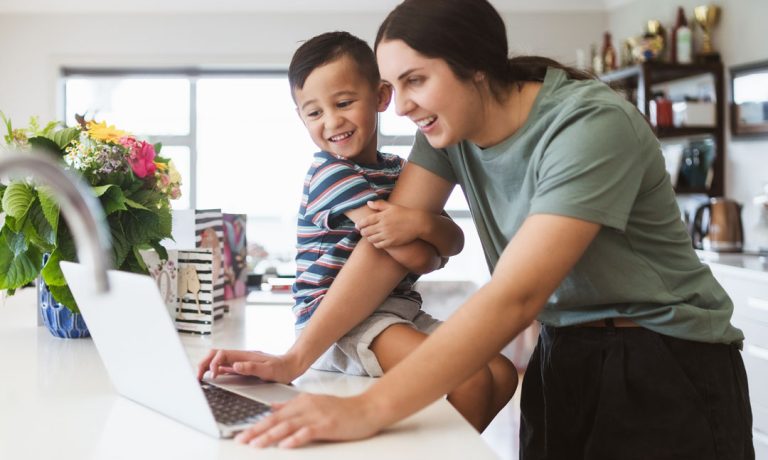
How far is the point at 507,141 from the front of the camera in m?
1.38

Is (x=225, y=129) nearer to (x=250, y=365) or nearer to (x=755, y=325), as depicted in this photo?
(x=755, y=325)

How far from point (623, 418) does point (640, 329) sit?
15 centimetres

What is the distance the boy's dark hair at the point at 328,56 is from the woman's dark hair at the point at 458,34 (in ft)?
0.93

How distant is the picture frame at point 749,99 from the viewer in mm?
4508

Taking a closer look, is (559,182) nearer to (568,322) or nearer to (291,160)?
(568,322)

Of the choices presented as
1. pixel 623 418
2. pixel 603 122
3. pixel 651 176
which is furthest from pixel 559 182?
pixel 623 418

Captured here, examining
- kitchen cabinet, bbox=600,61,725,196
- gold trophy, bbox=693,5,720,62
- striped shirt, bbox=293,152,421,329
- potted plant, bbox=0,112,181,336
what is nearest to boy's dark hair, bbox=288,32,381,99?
striped shirt, bbox=293,152,421,329

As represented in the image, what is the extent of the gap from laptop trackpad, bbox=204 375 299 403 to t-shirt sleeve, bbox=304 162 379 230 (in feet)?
1.12

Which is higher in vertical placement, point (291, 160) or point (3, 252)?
point (291, 160)

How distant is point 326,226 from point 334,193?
63mm

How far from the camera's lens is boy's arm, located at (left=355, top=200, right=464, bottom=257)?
4.71 ft

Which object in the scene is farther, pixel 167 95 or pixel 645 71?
pixel 167 95

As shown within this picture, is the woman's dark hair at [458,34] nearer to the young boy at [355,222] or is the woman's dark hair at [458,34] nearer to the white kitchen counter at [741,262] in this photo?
the young boy at [355,222]

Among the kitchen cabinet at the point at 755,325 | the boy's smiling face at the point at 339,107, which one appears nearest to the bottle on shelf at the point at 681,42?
the kitchen cabinet at the point at 755,325
